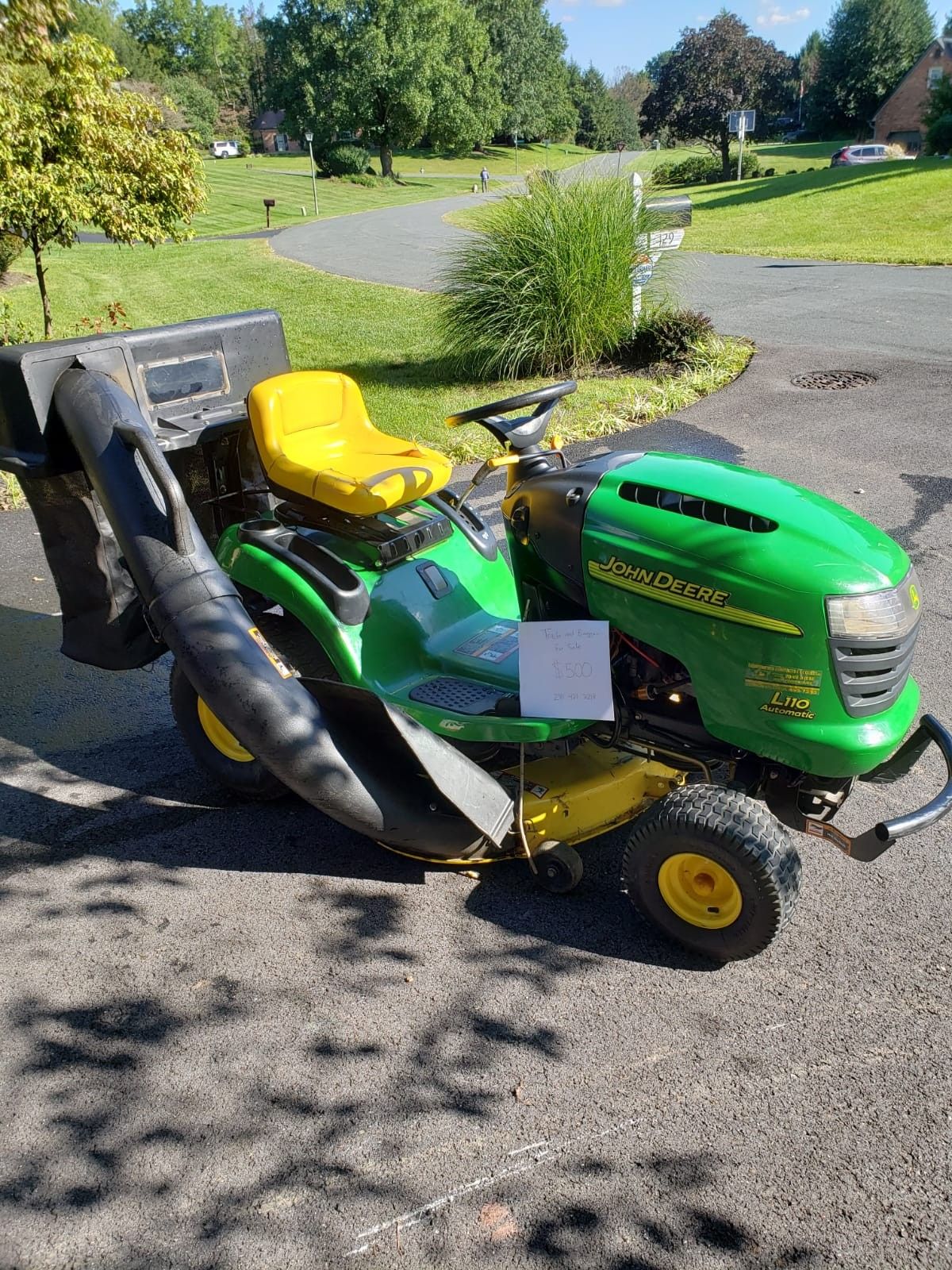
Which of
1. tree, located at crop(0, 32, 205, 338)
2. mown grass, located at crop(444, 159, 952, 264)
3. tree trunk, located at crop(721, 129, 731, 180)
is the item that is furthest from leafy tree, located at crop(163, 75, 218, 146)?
tree, located at crop(0, 32, 205, 338)

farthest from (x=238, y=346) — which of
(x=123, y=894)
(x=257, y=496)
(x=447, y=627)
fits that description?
(x=123, y=894)

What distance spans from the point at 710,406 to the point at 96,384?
21.6ft

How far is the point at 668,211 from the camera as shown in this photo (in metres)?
10.3

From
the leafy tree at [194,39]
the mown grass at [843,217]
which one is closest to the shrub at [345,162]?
the mown grass at [843,217]

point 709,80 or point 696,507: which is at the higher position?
point 709,80

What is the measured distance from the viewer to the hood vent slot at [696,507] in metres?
2.74

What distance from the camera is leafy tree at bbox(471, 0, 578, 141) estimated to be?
66.8m

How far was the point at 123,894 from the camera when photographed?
3.43m

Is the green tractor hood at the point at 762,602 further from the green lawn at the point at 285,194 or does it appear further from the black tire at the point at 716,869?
the green lawn at the point at 285,194

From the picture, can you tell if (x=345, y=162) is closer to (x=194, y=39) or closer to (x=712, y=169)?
(x=712, y=169)

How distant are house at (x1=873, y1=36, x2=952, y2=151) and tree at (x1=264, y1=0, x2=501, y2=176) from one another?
24641 mm

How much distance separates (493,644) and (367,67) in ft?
191

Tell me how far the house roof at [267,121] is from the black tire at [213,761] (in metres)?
103

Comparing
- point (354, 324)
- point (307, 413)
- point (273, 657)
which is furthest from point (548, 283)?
point (273, 657)
